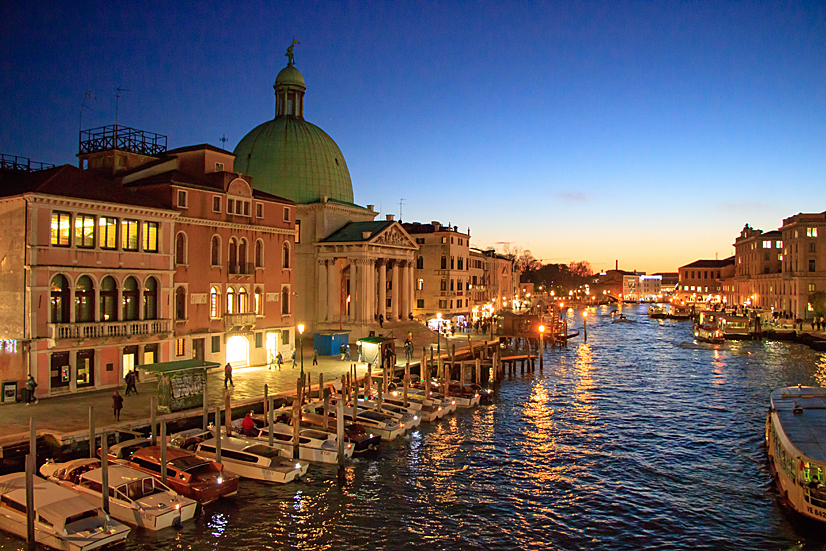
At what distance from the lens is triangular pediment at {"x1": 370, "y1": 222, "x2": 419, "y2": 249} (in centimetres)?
5719

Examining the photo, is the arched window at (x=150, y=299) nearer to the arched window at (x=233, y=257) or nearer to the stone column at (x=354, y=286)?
the arched window at (x=233, y=257)

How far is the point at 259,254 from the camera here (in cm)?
4150

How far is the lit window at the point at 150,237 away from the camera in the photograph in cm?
3331

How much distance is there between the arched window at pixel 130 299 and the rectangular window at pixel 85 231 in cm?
274

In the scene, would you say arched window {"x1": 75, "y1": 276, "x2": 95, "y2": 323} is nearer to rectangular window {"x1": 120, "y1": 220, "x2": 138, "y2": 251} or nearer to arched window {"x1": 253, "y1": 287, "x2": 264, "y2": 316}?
rectangular window {"x1": 120, "y1": 220, "x2": 138, "y2": 251}

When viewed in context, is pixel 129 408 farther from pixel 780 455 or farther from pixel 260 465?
pixel 780 455

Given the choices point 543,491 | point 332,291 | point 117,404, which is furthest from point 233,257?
point 543,491

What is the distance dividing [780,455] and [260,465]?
19.3 metres

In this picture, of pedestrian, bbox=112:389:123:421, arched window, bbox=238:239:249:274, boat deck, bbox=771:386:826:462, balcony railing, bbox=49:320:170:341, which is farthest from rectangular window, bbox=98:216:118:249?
boat deck, bbox=771:386:826:462

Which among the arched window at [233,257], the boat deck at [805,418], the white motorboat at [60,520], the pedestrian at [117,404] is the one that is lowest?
the white motorboat at [60,520]

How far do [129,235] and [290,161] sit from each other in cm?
2709

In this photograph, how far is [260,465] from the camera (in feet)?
77.2

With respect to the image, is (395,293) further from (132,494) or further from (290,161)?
(132,494)

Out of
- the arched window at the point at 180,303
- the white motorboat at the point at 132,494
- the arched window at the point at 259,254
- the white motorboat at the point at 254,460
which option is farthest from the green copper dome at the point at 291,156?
the white motorboat at the point at 132,494
